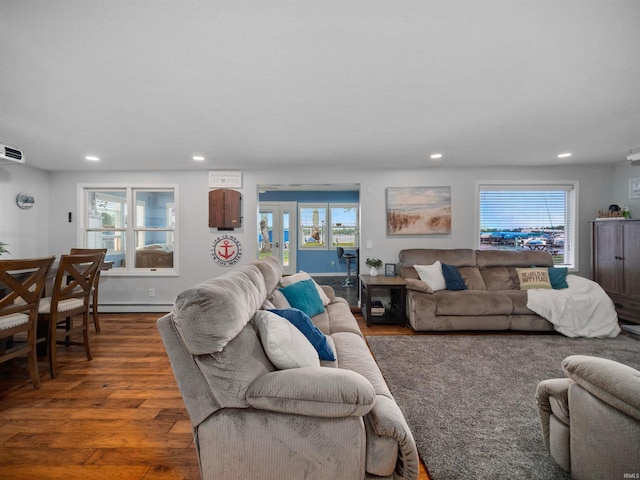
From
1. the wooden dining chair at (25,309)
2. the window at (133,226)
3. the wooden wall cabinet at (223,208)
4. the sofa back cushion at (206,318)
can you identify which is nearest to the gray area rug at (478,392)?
the sofa back cushion at (206,318)

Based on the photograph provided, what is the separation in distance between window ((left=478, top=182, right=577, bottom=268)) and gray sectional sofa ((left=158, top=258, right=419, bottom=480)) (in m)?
4.24

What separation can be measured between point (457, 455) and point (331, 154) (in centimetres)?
331

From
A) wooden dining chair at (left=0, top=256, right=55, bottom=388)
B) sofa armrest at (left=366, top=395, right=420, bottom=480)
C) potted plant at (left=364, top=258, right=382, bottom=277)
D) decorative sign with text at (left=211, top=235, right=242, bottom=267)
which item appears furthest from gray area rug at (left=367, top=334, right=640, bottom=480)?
wooden dining chair at (left=0, top=256, right=55, bottom=388)

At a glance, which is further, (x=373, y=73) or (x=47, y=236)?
(x=47, y=236)

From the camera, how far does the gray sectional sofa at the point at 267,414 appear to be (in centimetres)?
121

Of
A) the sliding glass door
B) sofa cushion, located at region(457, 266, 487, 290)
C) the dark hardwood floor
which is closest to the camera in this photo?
the dark hardwood floor

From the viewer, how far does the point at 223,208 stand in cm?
457

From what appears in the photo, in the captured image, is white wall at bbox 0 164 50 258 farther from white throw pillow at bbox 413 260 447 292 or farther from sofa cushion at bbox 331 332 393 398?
white throw pillow at bbox 413 260 447 292

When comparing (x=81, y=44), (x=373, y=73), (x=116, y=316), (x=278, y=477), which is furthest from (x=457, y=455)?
(x=116, y=316)

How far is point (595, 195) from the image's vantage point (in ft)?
14.8

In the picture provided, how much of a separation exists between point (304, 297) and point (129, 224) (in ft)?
12.2

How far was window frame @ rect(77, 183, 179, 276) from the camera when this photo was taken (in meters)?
4.72

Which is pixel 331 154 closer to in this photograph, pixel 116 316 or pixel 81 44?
pixel 81 44

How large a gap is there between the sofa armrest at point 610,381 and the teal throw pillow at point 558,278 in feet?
10.2
